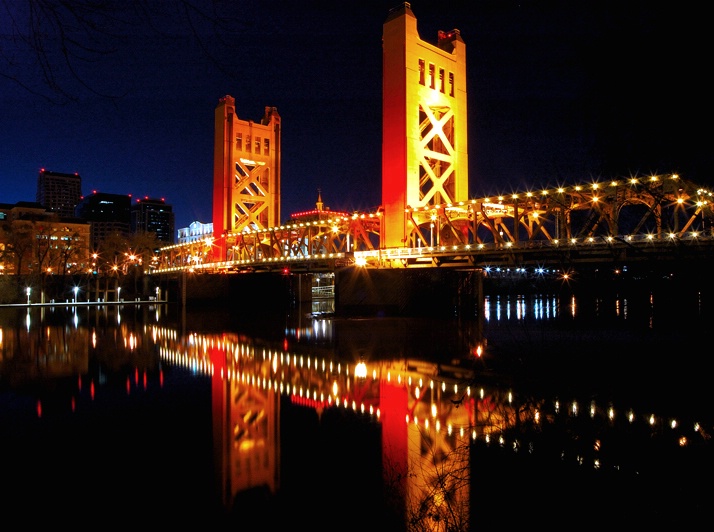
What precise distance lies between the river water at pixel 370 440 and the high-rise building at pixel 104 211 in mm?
175082

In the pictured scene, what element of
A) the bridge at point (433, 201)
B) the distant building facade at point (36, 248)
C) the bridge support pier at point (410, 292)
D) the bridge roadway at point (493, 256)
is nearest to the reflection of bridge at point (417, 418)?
the bridge roadway at point (493, 256)

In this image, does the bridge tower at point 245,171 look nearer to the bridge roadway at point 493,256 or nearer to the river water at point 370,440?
the bridge roadway at point 493,256

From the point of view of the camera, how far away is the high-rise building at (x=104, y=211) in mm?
174000

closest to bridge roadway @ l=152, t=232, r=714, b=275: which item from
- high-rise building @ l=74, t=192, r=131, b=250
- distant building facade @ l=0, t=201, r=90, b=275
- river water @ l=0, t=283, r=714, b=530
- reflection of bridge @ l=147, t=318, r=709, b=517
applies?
river water @ l=0, t=283, r=714, b=530

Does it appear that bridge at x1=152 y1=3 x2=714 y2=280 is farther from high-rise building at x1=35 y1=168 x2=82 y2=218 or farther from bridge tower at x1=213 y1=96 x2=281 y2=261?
high-rise building at x1=35 y1=168 x2=82 y2=218

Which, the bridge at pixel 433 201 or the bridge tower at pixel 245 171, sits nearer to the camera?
the bridge at pixel 433 201

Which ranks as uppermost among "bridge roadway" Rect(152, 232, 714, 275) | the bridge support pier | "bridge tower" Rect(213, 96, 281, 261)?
"bridge tower" Rect(213, 96, 281, 261)

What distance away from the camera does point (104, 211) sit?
19050 cm

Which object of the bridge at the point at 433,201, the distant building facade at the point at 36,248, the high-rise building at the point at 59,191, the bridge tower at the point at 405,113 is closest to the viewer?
the bridge at the point at 433,201

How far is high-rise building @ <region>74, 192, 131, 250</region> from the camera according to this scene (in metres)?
174

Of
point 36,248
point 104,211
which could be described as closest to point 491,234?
point 36,248

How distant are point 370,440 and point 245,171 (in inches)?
2549

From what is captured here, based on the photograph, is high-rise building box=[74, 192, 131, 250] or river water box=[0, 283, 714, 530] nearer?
river water box=[0, 283, 714, 530]

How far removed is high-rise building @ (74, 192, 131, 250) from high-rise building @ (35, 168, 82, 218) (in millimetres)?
11757
